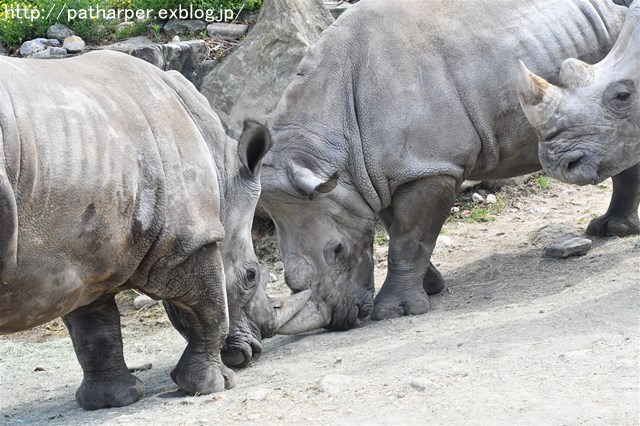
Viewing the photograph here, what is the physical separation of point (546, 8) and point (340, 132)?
→ 1.75m


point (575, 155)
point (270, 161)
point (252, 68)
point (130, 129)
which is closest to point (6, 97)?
point (130, 129)

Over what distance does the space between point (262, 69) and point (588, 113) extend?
3522mm

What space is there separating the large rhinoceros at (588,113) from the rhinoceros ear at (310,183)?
1.35 m

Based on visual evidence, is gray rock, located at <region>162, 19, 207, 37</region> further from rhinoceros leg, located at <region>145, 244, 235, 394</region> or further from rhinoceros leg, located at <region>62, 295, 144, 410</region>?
rhinoceros leg, located at <region>62, 295, 144, 410</region>

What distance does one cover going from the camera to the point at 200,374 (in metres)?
6.77

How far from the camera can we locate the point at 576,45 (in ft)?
28.9

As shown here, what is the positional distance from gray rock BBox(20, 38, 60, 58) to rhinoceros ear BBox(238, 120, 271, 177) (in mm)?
5331

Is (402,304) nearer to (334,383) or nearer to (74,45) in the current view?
(334,383)

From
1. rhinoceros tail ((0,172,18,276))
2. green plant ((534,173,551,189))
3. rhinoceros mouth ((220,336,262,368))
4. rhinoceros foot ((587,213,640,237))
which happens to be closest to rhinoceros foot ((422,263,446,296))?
rhinoceros foot ((587,213,640,237))

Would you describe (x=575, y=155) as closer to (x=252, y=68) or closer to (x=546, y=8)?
(x=546, y=8)

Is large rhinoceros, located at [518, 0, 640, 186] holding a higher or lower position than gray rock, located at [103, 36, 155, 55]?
higher

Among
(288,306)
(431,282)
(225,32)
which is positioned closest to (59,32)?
(225,32)

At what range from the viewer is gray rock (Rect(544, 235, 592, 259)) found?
9.05 meters

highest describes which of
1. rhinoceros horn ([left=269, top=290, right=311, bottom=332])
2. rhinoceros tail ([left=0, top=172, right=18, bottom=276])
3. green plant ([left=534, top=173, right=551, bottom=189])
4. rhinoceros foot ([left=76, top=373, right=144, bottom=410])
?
rhinoceros tail ([left=0, top=172, right=18, bottom=276])
